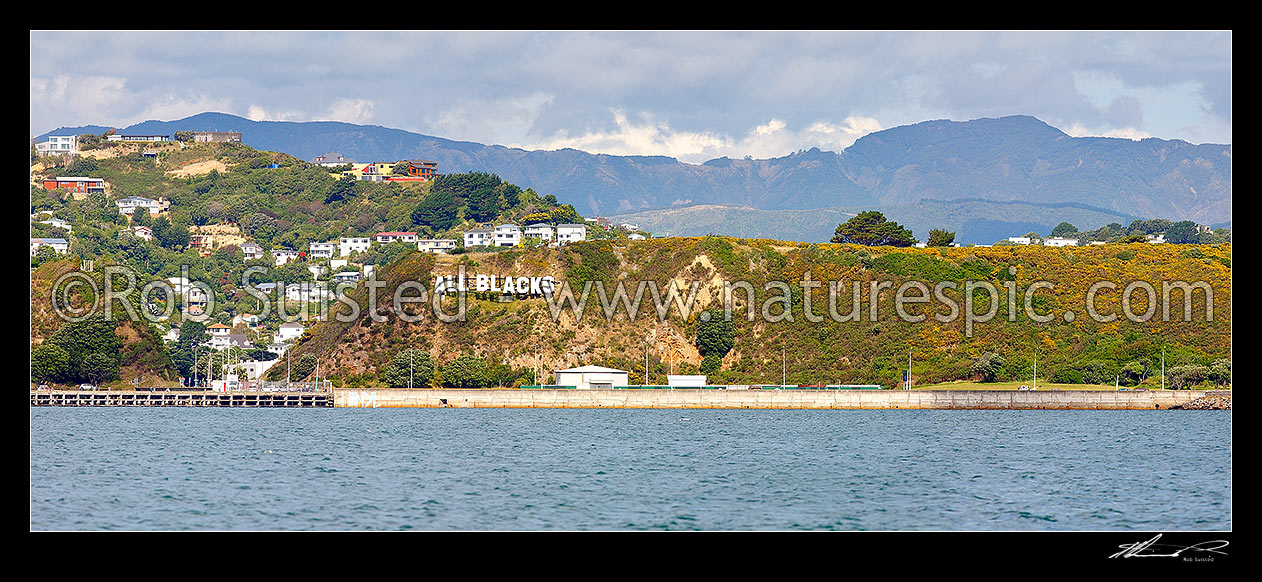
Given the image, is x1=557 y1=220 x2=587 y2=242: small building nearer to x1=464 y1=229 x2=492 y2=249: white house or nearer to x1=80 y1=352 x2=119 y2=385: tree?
x1=464 y1=229 x2=492 y2=249: white house

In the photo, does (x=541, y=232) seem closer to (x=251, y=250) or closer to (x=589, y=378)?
(x=251, y=250)

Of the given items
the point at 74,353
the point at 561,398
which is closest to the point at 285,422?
the point at 561,398

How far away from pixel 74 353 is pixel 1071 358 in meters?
70.0

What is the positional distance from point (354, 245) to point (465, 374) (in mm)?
88359

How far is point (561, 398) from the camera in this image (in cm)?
10000

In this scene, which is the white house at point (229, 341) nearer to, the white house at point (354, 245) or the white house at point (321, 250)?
the white house at point (354, 245)

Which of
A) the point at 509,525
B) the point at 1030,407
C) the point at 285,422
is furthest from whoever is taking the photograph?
the point at 1030,407

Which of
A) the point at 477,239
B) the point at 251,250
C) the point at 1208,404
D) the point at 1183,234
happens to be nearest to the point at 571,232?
the point at 477,239

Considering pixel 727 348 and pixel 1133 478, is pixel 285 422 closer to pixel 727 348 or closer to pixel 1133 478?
pixel 727 348

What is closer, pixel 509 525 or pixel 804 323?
pixel 509 525

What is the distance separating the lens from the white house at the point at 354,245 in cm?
18688

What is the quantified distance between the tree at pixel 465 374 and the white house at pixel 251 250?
91492mm

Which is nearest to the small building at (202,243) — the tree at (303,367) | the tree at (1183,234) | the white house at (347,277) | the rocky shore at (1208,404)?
the white house at (347,277)
